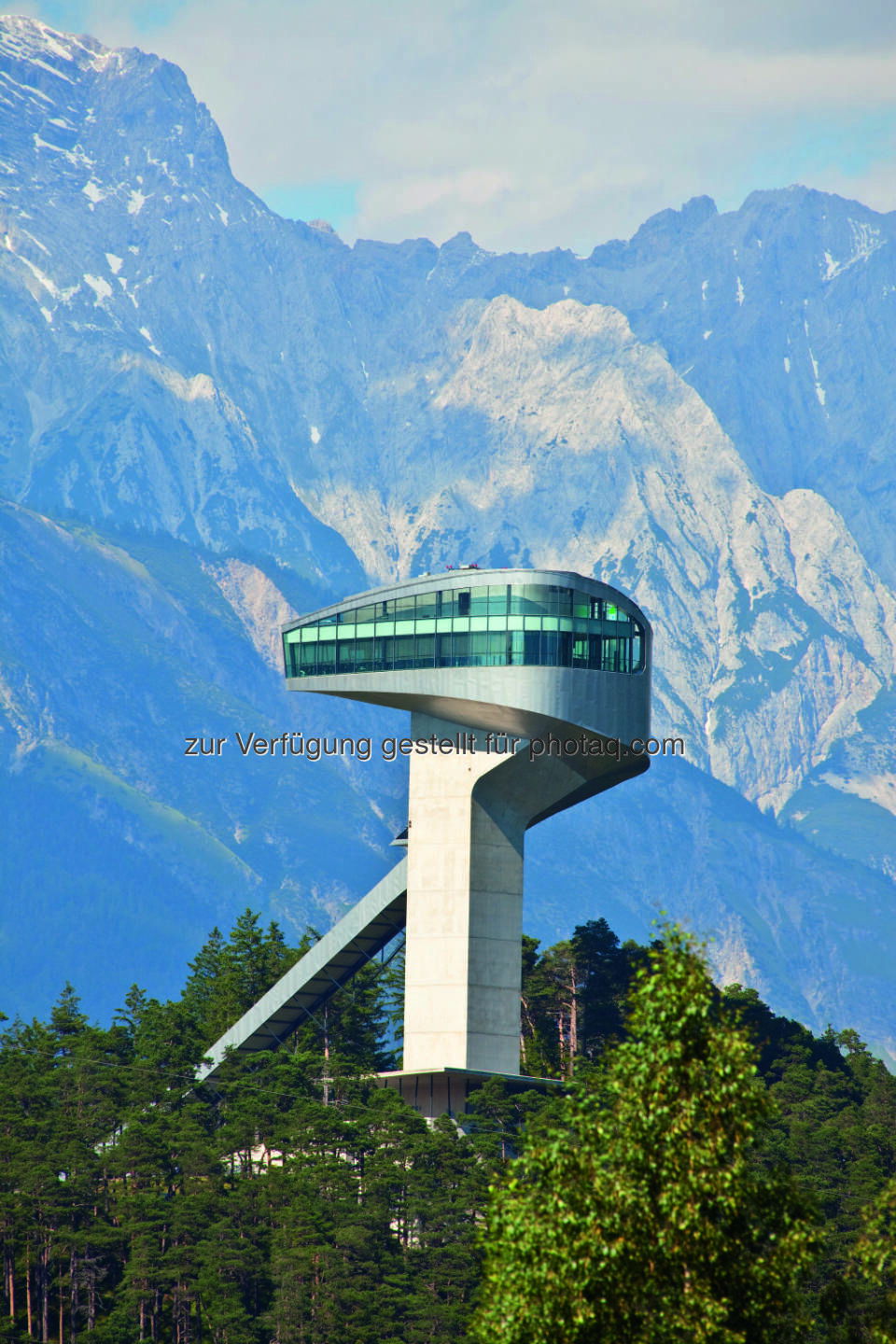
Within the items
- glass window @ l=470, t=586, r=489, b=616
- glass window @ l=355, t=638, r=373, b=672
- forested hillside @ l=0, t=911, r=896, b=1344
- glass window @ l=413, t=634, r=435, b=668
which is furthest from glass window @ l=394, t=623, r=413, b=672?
forested hillside @ l=0, t=911, r=896, b=1344

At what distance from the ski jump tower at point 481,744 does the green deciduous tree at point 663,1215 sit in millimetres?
61279

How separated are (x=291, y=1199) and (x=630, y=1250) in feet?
201

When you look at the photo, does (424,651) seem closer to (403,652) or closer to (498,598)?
(403,652)

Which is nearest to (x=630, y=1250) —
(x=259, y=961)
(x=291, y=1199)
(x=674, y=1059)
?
(x=674, y=1059)

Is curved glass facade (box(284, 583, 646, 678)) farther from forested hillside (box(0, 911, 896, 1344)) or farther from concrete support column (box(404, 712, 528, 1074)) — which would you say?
forested hillside (box(0, 911, 896, 1344))

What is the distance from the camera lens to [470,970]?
106m

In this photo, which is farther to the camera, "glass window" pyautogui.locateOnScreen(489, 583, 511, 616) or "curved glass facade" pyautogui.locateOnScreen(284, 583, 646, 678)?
"glass window" pyautogui.locateOnScreen(489, 583, 511, 616)

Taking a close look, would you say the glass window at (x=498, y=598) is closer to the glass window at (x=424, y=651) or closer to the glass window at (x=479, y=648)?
the glass window at (x=479, y=648)

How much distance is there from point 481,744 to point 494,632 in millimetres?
6145

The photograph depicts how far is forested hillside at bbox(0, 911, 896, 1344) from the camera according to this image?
93.5 m

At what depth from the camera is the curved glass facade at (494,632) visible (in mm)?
104750

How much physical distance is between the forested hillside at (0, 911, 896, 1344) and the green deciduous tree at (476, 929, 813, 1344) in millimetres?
37021

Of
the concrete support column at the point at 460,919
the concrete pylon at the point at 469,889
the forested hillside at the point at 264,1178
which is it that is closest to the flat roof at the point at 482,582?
the concrete pylon at the point at 469,889

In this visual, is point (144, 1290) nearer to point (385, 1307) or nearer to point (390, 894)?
point (385, 1307)
